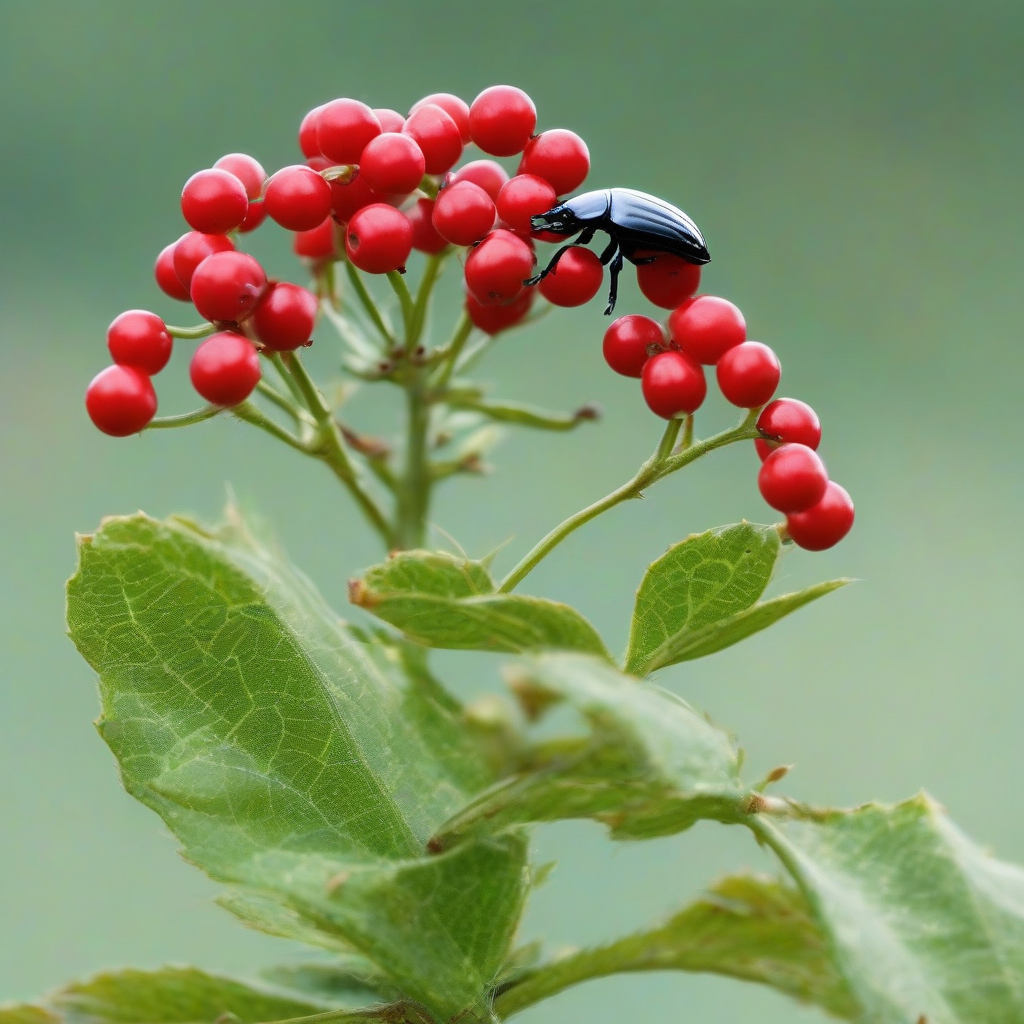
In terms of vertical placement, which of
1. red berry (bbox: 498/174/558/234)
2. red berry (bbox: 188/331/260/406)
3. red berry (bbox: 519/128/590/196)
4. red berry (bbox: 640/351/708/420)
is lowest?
red berry (bbox: 640/351/708/420)

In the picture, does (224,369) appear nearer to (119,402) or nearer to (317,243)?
(119,402)

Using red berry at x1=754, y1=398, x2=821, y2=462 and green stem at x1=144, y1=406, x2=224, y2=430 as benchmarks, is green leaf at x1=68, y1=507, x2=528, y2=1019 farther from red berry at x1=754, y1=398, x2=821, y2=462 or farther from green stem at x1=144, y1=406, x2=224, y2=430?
red berry at x1=754, y1=398, x2=821, y2=462

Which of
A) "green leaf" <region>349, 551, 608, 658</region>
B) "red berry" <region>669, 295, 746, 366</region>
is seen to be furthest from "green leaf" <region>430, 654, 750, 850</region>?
"red berry" <region>669, 295, 746, 366</region>

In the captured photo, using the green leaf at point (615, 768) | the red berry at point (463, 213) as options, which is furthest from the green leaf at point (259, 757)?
the red berry at point (463, 213)

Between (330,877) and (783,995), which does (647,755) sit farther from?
(783,995)

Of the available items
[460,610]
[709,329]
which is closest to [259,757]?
[460,610]

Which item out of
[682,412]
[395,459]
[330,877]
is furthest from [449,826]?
[395,459]

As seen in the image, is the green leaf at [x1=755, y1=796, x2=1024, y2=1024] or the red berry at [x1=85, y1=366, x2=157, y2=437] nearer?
the green leaf at [x1=755, y1=796, x2=1024, y2=1024]
